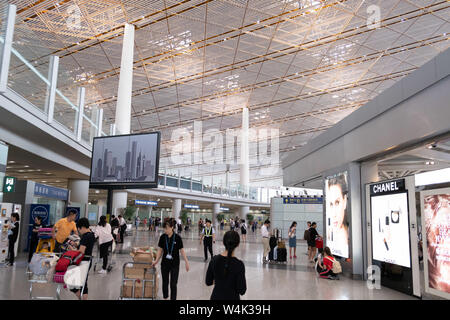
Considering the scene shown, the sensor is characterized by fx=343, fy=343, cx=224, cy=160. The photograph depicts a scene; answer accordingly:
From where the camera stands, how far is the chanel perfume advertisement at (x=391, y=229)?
26.2ft

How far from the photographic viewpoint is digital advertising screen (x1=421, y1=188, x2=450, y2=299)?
22.4 ft

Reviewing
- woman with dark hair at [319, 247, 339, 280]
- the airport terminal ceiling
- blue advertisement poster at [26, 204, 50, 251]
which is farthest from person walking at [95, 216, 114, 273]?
the airport terminal ceiling

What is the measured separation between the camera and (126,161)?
11.2m

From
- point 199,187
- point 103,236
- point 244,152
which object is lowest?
point 103,236

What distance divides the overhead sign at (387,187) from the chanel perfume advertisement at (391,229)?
11 centimetres

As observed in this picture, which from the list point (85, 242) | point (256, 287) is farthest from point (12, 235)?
point (256, 287)

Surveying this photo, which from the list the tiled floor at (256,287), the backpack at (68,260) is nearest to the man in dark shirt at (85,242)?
the backpack at (68,260)

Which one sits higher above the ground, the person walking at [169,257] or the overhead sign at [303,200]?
the overhead sign at [303,200]

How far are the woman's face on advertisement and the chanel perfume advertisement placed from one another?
126cm

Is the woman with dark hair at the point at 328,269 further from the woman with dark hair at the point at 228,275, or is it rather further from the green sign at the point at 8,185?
the green sign at the point at 8,185

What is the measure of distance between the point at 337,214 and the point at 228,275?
28.0 feet

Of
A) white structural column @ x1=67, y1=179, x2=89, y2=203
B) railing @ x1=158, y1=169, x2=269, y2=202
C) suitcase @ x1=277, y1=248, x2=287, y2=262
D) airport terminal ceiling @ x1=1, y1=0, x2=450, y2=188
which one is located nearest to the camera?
suitcase @ x1=277, y1=248, x2=287, y2=262

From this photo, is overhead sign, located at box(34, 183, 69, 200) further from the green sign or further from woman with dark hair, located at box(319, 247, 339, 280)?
woman with dark hair, located at box(319, 247, 339, 280)

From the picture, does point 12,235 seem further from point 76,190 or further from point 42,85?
point 76,190
